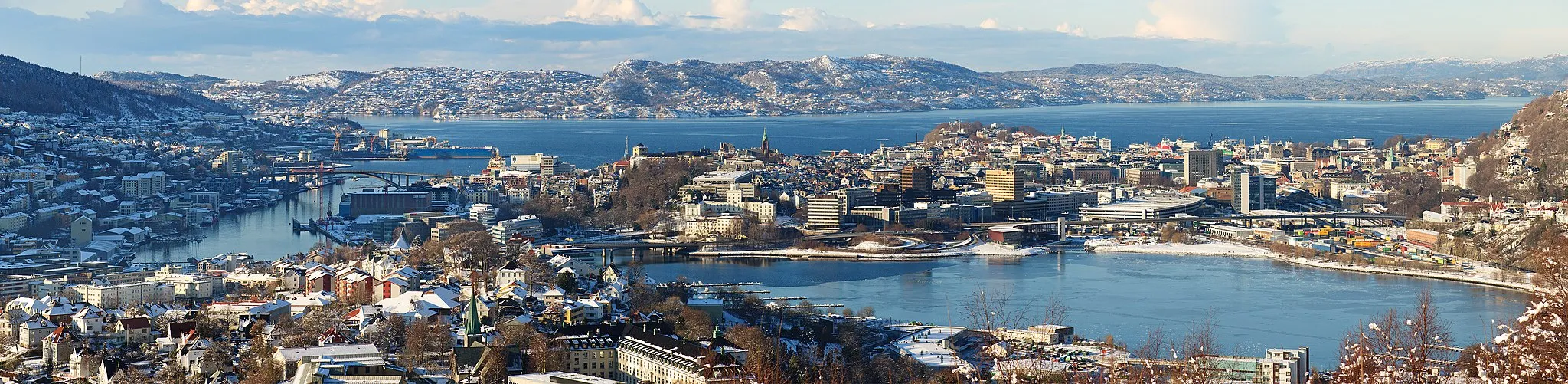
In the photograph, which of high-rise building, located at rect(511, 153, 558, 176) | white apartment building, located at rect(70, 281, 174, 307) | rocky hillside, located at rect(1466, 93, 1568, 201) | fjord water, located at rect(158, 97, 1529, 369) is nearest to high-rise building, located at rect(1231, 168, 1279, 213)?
rocky hillside, located at rect(1466, 93, 1568, 201)

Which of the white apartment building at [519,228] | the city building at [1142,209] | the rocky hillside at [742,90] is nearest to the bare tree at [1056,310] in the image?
the white apartment building at [519,228]

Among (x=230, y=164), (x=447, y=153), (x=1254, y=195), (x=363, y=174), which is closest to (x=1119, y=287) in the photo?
(x=1254, y=195)

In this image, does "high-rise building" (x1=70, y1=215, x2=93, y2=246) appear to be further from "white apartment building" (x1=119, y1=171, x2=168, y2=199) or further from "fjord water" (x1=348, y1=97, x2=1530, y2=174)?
"fjord water" (x1=348, y1=97, x2=1530, y2=174)

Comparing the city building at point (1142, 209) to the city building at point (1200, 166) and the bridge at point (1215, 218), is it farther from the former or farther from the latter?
the city building at point (1200, 166)

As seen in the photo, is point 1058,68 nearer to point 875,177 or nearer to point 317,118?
point 317,118

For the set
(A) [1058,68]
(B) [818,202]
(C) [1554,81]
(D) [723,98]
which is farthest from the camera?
(A) [1058,68]

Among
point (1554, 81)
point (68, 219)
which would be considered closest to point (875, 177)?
point (68, 219)

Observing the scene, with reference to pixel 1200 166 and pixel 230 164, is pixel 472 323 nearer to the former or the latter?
pixel 230 164
